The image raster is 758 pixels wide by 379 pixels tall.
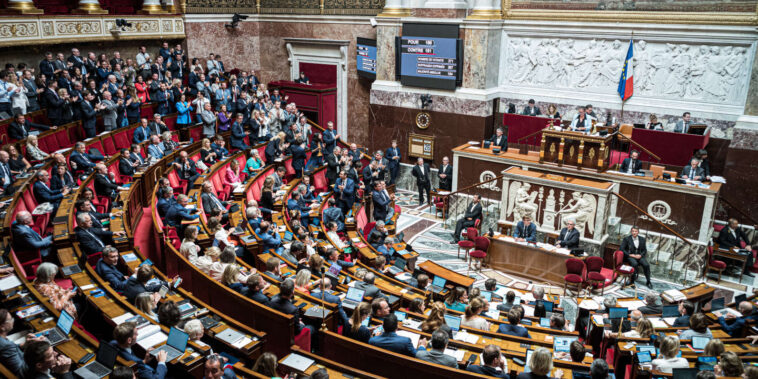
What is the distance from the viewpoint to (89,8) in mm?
14836

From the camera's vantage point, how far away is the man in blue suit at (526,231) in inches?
440

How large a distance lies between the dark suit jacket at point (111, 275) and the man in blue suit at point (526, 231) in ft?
24.4

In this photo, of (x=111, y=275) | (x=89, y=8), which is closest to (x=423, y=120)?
(x=89, y=8)

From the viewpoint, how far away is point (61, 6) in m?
15.7

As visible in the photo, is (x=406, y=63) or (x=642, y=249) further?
(x=406, y=63)

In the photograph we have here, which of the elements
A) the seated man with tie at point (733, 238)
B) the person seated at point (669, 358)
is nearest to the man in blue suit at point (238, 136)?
the person seated at point (669, 358)

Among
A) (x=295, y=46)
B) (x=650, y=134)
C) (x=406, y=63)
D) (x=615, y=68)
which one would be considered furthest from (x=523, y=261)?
(x=295, y=46)

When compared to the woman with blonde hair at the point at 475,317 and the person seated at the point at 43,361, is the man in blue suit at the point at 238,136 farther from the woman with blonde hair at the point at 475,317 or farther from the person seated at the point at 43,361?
the person seated at the point at 43,361

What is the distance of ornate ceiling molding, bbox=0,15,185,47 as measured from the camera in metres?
12.3

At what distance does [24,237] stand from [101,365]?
3310mm

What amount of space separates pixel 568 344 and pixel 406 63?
11.5m

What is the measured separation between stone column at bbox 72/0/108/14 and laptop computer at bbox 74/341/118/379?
12.9 m

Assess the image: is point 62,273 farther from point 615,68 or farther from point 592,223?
point 615,68

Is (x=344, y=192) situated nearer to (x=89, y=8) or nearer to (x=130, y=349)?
(x=130, y=349)
